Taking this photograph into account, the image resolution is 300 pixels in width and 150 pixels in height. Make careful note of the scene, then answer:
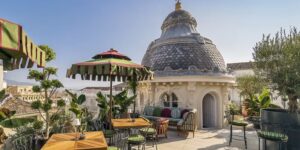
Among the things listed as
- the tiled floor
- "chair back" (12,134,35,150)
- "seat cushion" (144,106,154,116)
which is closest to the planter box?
the tiled floor

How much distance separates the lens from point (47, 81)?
6.84 m

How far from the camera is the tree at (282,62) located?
643cm

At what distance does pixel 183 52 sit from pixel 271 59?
316 inches

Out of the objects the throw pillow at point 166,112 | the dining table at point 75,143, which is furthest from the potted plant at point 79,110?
the throw pillow at point 166,112

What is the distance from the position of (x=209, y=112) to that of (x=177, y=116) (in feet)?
14.0

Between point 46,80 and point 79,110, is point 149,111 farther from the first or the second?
point 46,80

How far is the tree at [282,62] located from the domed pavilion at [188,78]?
5.37m

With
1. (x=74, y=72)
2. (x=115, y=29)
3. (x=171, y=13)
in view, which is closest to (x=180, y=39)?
(x=171, y=13)

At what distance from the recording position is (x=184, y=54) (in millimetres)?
14688

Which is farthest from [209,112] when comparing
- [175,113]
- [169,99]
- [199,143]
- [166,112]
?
[199,143]

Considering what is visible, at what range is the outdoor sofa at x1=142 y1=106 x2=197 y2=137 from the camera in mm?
9820

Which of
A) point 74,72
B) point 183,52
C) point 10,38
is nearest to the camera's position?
point 10,38

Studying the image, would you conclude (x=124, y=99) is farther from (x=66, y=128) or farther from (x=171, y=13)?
(x=171, y=13)

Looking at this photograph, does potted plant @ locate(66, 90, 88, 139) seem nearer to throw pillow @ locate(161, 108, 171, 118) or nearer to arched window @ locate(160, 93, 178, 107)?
throw pillow @ locate(161, 108, 171, 118)
